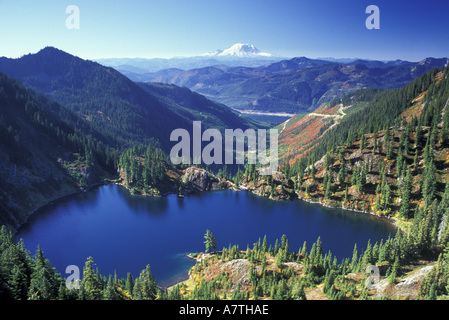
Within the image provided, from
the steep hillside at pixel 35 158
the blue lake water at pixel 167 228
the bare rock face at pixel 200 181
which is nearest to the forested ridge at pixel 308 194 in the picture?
the steep hillside at pixel 35 158

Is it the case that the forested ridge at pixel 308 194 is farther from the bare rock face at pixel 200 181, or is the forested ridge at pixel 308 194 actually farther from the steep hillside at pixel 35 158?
the bare rock face at pixel 200 181

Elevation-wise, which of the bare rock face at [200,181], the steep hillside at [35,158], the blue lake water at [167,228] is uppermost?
the steep hillside at [35,158]

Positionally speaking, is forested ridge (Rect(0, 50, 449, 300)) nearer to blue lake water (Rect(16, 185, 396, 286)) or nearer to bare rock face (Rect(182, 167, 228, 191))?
blue lake water (Rect(16, 185, 396, 286))

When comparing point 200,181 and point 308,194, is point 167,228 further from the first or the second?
point 308,194

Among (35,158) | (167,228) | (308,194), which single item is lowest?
(167,228)

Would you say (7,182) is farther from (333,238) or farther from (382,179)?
(382,179)

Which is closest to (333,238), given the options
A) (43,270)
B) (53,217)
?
(43,270)

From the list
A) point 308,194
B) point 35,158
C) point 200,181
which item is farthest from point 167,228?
point 35,158
